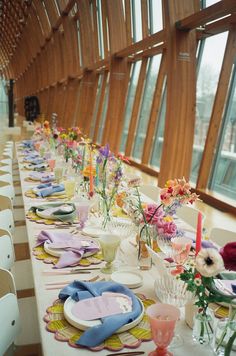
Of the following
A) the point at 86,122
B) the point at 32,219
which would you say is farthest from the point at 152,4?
the point at 32,219

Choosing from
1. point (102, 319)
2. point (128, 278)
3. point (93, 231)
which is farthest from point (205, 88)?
point (102, 319)

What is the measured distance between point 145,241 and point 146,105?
7.33 metres

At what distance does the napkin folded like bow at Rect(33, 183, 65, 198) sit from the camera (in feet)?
11.3

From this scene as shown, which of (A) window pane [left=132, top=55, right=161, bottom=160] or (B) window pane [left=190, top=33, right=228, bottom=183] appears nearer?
(B) window pane [left=190, top=33, right=228, bottom=183]

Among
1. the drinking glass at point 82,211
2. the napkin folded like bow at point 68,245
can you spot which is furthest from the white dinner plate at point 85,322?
the drinking glass at point 82,211

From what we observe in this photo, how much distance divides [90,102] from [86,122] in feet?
2.42

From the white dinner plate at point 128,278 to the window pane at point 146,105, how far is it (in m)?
6.82

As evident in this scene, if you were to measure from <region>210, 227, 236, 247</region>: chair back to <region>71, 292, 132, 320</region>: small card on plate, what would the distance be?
1.17 meters

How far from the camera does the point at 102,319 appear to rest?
1437mm

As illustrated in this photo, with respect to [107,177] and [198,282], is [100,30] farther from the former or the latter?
[198,282]

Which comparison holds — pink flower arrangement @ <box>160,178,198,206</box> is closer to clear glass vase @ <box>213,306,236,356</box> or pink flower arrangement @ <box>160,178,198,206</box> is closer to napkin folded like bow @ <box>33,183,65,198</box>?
clear glass vase @ <box>213,306,236,356</box>

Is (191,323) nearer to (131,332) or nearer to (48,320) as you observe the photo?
(131,332)

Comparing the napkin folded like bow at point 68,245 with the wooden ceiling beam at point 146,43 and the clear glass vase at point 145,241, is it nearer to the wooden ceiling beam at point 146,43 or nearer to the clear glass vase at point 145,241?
the clear glass vase at point 145,241

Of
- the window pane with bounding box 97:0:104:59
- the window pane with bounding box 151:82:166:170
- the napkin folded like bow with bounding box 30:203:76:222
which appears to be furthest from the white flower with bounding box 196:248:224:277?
the window pane with bounding box 97:0:104:59
